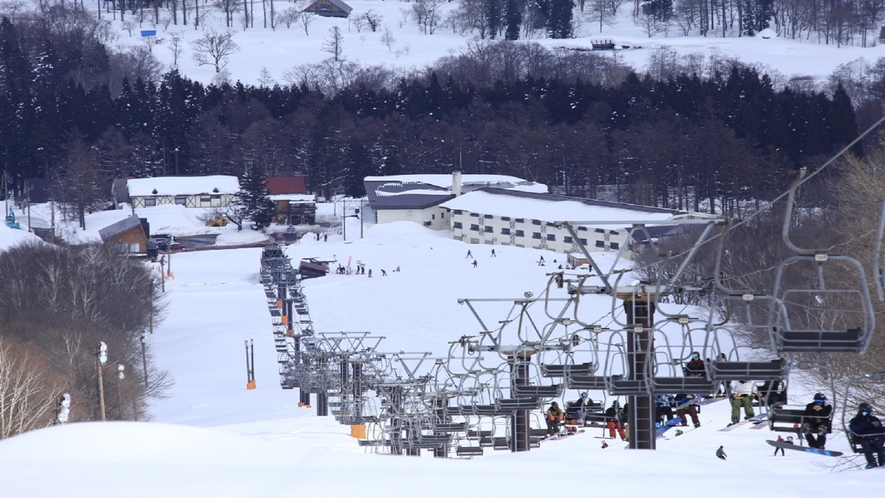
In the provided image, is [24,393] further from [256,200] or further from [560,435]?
[256,200]

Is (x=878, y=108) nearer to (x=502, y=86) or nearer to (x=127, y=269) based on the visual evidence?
(x=502, y=86)

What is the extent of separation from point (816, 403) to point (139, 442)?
791 centimetres

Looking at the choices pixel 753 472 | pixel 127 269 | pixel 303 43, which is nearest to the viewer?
pixel 753 472

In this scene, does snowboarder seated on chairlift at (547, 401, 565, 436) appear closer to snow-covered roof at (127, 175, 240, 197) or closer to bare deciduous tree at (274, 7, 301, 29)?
snow-covered roof at (127, 175, 240, 197)

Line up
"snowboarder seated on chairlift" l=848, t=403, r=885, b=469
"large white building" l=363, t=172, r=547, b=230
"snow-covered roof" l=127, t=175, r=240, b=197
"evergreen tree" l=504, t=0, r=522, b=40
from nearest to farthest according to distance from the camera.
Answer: "snowboarder seated on chairlift" l=848, t=403, r=885, b=469, "large white building" l=363, t=172, r=547, b=230, "snow-covered roof" l=127, t=175, r=240, b=197, "evergreen tree" l=504, t=0, r=522, b=40

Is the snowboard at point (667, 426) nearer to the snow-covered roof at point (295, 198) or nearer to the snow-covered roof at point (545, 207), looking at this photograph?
the snow-covered roof at point (545, 207)

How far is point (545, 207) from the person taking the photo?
2384 inches

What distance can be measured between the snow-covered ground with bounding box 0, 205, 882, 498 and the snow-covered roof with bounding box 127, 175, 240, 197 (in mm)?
15409

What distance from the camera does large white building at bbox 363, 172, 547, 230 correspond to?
208 feet

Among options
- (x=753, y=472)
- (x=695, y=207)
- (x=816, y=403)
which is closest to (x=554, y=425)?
(x=816, y=403)

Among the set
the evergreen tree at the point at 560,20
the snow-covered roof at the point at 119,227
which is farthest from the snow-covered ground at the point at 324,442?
the evergreen tree at the point at 560,20

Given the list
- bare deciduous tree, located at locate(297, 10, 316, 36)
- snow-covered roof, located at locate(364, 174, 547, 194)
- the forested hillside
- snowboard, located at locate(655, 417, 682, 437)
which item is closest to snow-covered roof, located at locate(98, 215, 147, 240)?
the forested hillside

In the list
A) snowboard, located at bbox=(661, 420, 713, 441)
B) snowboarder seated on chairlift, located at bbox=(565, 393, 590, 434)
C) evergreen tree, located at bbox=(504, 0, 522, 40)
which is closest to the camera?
snowboard, located at bbox=(661, 420, 713, 441)

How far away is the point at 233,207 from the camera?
66.7 metres
